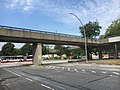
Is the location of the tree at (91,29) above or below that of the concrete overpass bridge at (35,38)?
above

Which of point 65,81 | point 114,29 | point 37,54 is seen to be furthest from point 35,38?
point 114,29

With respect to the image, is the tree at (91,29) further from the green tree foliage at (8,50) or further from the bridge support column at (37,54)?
the green tree foliage at (8,50)

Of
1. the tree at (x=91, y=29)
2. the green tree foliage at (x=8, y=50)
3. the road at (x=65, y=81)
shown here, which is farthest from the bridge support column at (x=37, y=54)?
the green tree foliage at (x=8, y=50)

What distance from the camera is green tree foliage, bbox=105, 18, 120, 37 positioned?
79938mm

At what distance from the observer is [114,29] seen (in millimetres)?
81438

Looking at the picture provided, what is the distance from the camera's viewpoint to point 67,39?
4438 cm

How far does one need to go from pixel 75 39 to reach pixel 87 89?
127 feet

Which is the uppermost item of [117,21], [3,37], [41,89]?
[117,21]

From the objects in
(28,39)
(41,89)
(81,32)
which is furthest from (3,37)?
(81,32)

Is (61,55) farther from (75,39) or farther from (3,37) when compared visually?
(3,37)

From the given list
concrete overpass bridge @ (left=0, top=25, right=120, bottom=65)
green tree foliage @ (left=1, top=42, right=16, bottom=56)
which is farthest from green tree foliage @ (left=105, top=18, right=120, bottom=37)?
green tree foliage @ (left=1, top=42, right=16, bottom=56)

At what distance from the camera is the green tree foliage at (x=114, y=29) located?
79938mm

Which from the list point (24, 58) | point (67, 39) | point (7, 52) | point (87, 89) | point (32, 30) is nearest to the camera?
point (87, 89)

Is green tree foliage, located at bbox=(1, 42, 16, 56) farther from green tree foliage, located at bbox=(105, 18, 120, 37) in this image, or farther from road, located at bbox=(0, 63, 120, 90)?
road, located at bbox=(0, 63, 120, 90)
